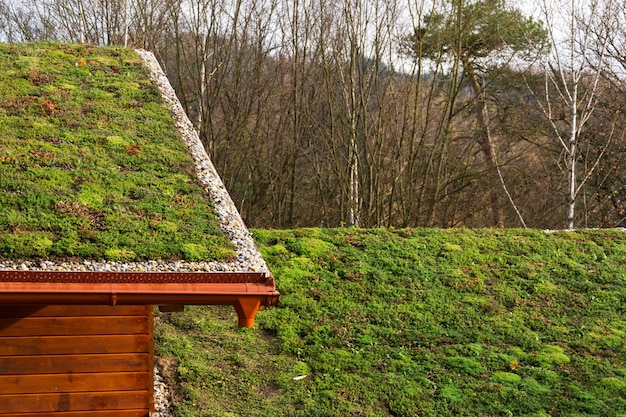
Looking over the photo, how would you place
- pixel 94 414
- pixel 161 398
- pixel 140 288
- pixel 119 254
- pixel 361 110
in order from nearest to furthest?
pixel 140 288 < pixel 119 254 < pixel 94 414 < pixel 161 398 < pixel 361 110

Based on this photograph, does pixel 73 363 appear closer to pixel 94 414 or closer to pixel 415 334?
pixel 94 414

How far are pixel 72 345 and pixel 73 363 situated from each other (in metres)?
0.19

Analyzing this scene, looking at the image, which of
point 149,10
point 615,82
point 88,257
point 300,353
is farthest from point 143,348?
point 615,82

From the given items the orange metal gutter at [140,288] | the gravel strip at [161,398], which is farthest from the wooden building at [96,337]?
the gravel strip at [161,398]

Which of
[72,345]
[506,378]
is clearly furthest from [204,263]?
[506,378]

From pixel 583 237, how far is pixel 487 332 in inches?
198

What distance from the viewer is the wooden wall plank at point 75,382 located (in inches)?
253

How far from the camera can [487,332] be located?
34.2ft

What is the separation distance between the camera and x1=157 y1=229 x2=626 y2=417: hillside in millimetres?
8688

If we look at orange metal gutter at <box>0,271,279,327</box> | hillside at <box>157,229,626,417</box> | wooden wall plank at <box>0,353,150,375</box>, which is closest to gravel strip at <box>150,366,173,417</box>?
hillside at <box>157,229,626,417</box>

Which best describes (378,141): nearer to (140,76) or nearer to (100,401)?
(140,76)

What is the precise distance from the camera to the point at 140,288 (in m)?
5.50

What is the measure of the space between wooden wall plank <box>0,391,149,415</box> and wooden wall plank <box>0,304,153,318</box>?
809mm

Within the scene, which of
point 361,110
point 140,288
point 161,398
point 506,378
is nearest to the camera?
point 140,288
